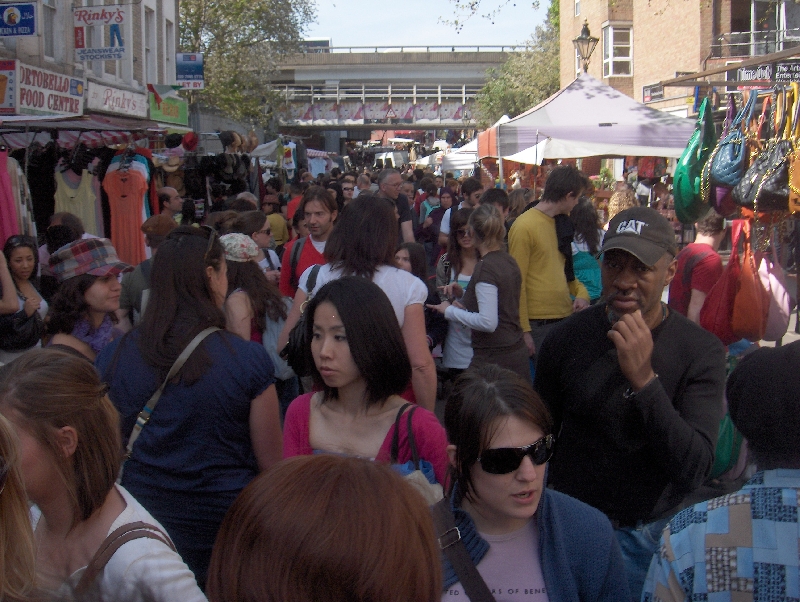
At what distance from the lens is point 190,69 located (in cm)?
1944

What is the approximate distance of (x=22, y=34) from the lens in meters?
10.1

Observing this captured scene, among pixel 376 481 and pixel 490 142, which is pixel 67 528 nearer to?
pixel 376 481

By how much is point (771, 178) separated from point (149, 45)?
800 inches

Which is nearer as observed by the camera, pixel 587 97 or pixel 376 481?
pixel 376 481

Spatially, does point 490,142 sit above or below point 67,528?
above

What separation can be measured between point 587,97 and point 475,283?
6638 millimetres

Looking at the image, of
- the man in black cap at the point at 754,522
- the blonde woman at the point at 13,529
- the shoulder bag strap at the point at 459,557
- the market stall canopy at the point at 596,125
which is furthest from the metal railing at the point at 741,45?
the blonde woman at the point at 13,529

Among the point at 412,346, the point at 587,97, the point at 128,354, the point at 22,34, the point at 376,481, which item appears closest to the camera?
the point at 376,481

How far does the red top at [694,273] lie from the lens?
5.27 m

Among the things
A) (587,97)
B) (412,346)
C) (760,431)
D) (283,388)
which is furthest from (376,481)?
(587,97)

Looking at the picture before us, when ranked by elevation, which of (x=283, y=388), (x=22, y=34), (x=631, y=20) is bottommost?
(x=283, y=388)

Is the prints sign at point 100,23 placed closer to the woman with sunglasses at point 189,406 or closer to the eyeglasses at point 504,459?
the woman with sunglasses at point 189,406

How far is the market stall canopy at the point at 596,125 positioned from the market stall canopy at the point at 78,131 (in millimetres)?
4582

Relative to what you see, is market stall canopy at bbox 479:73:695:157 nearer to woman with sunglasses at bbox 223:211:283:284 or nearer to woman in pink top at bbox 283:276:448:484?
woman with sunglasses at bbox 223:211:283:284
